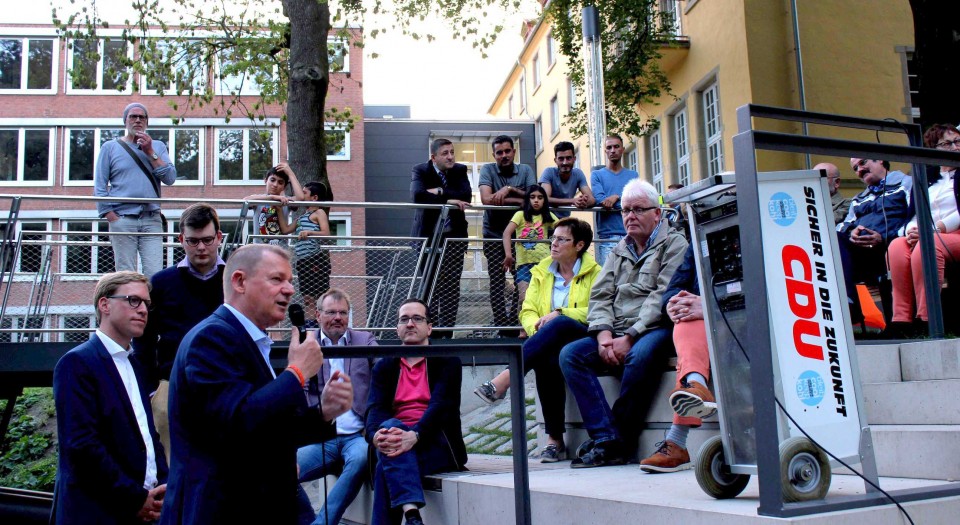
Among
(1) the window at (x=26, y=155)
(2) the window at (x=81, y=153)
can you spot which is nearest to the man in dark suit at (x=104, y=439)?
(2) the window at (x=81, y=153)

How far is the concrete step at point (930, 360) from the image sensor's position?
5.28 meters

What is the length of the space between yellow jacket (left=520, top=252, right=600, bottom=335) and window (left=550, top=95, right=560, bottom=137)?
29.6m

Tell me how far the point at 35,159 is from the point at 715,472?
39437 millimetres

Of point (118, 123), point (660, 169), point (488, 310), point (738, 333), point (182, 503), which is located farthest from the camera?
point (118, 123)

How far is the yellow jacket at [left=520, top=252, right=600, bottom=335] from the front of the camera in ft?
24.4

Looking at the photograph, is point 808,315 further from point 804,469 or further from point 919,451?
point 919,451

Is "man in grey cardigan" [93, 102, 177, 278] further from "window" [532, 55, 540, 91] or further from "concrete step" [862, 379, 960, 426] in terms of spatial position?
"window" [532, 55, 540, 91]

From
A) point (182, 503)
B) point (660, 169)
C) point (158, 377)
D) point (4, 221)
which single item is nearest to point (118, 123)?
point (660, 169)

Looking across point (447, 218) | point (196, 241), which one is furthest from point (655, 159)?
point (196, 241)

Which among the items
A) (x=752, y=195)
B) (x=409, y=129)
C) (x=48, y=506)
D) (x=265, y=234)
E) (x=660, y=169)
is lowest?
(x=48, y=506)

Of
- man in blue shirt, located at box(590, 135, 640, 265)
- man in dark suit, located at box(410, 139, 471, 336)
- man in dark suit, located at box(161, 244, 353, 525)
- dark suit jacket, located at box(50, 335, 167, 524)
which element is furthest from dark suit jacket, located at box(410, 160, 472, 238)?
man in dark suit, located at box(161, 244, 353, 525)

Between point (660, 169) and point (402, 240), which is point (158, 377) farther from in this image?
point (660, 169)

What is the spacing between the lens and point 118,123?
39.3 meters

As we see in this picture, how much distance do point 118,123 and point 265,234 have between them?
32.3 meters
